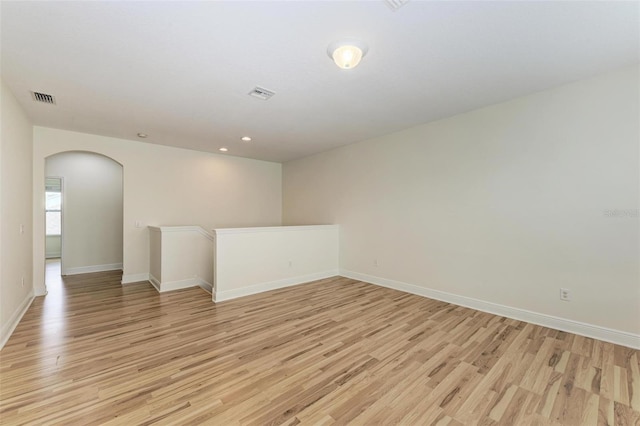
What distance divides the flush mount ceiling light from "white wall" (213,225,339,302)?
281cm

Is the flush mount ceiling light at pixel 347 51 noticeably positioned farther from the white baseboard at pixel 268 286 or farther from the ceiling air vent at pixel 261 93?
the white baseboard at pixel 268 286

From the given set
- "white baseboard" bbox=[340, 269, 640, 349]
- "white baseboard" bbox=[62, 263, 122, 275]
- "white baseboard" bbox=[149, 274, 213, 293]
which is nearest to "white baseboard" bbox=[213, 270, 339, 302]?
"white baseboard" bbox=[149, 274, 213, 293]

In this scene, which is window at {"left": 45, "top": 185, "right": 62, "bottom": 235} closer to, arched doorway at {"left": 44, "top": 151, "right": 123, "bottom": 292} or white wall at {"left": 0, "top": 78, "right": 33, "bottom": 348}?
arched doorway at {"left": 44, "top": 151, "right": 123, "bottom": 292}

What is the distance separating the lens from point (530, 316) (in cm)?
312

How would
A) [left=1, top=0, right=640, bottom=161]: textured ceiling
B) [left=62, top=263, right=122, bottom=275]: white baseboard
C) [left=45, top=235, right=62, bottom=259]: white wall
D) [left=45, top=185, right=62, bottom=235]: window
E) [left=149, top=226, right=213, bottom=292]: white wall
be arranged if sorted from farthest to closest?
1. [left=45, top=235, right=62, bottom=259]: white wall
2. [left=45, top=185, right=62, bottom=235]: window
3. [left=62, top=263, right=122, bottom=275]: white baseboard
4. [left=149, top=226, right=213, bottom=292]: white wall
5. [left=1, top=0, right=640, bottom=161]: textured ceiling

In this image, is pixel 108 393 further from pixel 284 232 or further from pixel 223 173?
pixel 223 173

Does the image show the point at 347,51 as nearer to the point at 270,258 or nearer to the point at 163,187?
the point at 270,258

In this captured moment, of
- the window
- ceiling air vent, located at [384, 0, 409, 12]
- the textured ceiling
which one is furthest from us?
the window

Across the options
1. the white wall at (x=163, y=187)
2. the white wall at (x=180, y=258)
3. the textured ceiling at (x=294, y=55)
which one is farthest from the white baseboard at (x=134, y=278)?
Answer: the textured ceiling at (x=294, y=55)

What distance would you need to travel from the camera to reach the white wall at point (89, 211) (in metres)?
5.74

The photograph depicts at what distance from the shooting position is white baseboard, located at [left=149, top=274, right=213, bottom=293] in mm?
4375

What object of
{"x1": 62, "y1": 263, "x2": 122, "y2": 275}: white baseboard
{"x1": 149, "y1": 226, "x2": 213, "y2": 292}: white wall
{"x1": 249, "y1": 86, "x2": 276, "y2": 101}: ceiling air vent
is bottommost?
{"x1": 62, "y1": 263, "x2": 122, "y2": 275}: white baseboard

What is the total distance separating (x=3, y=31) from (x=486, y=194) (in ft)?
15.7

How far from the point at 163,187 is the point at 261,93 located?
11.2 ft
